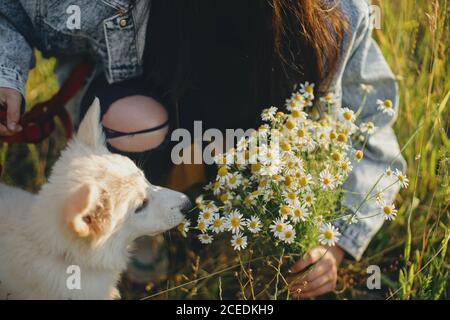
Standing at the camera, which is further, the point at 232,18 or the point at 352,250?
the point at 352,250

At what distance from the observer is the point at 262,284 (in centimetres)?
162

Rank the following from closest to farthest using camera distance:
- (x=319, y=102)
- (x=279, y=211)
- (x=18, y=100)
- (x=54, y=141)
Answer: (x=279, y=211) → (x=18, y=100) → (x=319, y=102) → (x=54, y=141)

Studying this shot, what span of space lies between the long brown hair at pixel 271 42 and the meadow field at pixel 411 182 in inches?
12.1

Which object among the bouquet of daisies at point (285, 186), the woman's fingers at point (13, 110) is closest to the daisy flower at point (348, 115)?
the bouquet of daisies at point (285, 186)

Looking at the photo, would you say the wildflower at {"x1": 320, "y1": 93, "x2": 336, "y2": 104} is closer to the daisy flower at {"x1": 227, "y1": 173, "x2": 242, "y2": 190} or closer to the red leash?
the daisy flower at {"x1": 227, "y1": 173, "x2": 242, "y2": 190}

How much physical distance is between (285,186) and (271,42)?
445 millimetres

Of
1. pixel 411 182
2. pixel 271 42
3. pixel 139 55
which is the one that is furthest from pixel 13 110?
pixel 411 182

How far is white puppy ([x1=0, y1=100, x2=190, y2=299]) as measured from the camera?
130cm

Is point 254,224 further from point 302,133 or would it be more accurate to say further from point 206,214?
point 302,133

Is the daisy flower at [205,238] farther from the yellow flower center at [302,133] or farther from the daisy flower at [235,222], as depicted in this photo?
the yellow flower center at [302,133]

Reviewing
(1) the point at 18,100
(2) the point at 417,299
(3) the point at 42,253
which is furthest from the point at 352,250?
(1) the point at 18,100

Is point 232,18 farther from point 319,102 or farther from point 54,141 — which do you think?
point 54,141

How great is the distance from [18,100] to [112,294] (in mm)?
651
